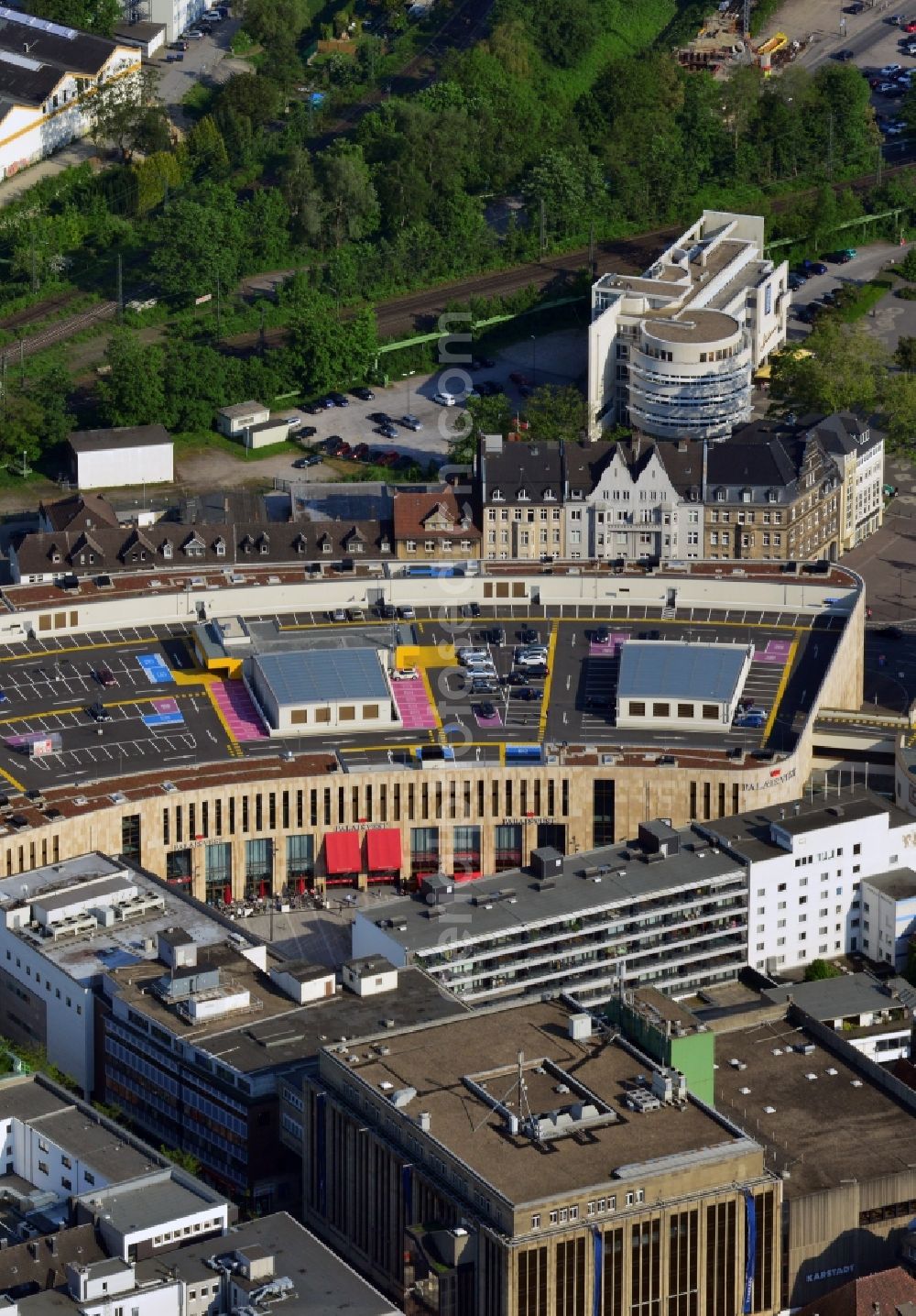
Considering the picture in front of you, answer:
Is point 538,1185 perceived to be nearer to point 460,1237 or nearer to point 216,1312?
point 460,1237

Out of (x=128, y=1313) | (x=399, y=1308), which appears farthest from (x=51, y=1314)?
(x=399, y=1308)

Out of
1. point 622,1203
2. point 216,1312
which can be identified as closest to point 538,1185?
point 622,1203

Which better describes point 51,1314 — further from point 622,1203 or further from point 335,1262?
point 622,1203

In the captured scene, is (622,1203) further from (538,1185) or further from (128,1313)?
(128,1313)

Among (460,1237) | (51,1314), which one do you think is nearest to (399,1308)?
(460,1237)

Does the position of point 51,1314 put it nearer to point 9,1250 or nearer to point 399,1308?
point 9,1250
